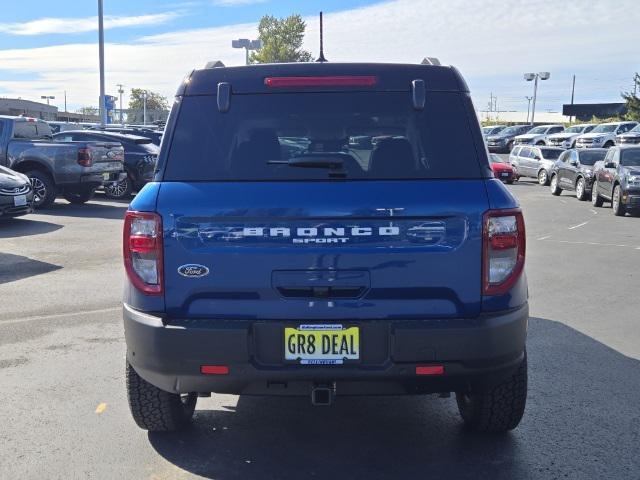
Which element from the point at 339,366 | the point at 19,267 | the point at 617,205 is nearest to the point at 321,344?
the point at 339,366

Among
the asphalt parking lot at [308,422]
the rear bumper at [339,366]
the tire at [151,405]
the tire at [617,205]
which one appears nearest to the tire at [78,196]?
the asphalt parking lot at [308,422]

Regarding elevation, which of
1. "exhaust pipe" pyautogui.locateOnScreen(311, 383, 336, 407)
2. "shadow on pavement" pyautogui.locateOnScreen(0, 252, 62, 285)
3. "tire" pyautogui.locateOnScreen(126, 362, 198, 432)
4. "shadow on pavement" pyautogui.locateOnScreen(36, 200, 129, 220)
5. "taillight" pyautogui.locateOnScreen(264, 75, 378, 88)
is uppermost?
"taillight" pyautogui.locateOnScreen(264, 75, 378, 88)

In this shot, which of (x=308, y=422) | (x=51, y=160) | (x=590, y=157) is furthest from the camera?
(x=590, y=157)

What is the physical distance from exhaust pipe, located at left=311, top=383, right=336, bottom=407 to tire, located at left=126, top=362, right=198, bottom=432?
88 centimetres

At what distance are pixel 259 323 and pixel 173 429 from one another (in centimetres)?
117

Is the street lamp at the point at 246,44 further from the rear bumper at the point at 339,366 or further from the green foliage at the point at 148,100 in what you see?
the green foliage at the point at 148,100

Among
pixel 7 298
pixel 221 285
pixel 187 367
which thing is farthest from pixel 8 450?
pixel 7 298

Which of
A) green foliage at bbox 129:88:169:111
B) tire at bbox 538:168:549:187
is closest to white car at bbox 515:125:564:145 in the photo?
tire at bbox 538:168:549:187

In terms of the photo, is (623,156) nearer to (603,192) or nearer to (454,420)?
(603,192)

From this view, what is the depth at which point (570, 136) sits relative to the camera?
41594 mm

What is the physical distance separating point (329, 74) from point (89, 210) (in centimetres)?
1361

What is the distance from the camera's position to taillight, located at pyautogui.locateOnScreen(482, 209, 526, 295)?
137 inches

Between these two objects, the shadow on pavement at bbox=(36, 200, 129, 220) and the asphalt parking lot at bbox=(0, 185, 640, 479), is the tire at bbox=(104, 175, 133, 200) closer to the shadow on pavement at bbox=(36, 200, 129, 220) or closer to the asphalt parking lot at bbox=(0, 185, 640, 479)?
the shadow on pavement at bbox=(36, 200, 129, 220)

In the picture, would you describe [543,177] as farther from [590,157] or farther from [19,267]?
[19,267]
